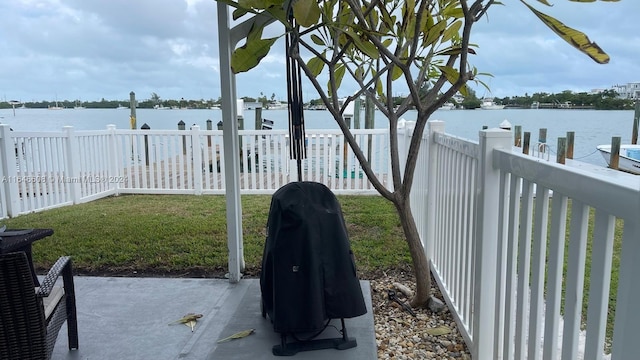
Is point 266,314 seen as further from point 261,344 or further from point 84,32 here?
point 84,32

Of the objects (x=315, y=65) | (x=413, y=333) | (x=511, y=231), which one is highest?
(x=315, y=65)

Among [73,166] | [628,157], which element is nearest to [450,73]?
[73,166]

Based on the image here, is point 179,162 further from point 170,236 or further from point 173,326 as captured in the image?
point 173,326

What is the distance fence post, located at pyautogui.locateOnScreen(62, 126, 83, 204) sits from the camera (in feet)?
19.2

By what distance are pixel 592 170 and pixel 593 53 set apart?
1.68 feet

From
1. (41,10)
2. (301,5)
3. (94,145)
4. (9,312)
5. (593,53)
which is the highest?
(41,10)

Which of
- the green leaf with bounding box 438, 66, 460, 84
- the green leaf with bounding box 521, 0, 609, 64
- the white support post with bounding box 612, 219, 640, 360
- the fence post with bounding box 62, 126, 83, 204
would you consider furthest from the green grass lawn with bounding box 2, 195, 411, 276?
the white support post with bounding box 612, 219, 640, 360

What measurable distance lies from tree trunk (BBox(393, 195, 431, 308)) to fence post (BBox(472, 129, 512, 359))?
63 centimetres

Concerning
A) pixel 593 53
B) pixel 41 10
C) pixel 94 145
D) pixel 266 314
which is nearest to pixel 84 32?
pixel 41 10

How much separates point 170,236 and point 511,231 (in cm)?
344

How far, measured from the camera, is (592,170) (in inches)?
45.9

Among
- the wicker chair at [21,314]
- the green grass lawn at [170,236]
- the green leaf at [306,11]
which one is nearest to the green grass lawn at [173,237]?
the green grass lawn at [170,236]

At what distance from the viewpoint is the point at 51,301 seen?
195 cm

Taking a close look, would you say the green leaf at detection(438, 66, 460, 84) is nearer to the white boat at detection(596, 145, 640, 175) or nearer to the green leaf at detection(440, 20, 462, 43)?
the green leaf at detection(440, 20, 462, 43)
